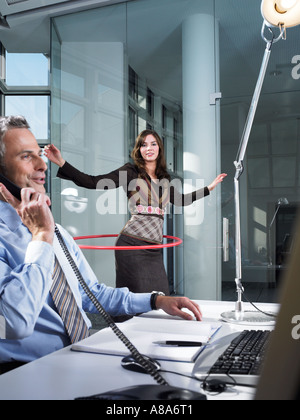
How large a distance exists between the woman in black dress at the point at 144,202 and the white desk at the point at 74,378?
216cm

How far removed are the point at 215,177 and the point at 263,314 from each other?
250cm

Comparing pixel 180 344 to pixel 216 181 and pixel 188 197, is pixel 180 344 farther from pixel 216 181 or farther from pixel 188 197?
pixel 188 197

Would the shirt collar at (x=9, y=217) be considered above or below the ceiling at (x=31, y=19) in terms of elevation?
below

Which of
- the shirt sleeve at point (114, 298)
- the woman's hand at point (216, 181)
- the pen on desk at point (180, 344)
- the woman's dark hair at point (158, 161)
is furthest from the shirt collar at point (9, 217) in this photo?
the woman's hand at point (216, 181)

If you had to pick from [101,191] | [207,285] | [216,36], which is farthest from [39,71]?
[207,285]

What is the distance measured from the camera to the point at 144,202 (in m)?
3.40

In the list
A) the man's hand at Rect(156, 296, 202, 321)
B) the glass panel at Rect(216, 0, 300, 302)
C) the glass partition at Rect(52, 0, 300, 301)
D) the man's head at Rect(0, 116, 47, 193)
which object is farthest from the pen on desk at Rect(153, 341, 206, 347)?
the glass panel at Rect(216, 0, 300, 302)

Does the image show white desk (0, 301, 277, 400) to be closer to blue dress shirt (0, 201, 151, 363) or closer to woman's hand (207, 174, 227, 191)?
blue dress shirt (0, 201, 151, 363)

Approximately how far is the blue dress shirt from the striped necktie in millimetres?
23

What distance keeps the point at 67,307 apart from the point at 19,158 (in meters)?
0.53

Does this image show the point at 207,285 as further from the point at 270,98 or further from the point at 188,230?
the point at 270,98

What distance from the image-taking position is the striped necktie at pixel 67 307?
3.94ft

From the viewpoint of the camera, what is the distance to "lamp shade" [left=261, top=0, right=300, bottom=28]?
148 centimetres

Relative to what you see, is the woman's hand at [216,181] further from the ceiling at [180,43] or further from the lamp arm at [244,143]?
the lamp arm at [244,143]
